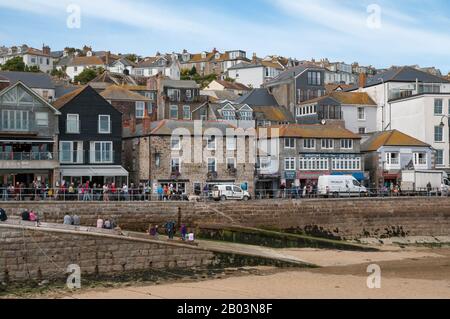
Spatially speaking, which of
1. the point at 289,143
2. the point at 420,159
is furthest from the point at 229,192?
the point at 420,159

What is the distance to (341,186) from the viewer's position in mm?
55312

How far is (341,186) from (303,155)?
305 inches

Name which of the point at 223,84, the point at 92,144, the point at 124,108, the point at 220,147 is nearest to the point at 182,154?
the point at 220,147

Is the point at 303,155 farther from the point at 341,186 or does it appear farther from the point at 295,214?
the point at 295,214

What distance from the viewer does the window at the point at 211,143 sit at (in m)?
56.1

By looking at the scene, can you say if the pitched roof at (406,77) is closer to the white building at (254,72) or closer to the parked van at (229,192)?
the parked van at (229,192)

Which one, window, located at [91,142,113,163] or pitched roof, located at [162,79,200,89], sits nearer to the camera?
window, located at [91,142,113,163]

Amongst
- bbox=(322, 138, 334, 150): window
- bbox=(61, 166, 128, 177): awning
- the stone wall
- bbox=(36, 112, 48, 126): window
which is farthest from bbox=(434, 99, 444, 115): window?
the stone wall

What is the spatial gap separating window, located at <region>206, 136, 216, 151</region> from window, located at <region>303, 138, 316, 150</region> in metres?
9.98

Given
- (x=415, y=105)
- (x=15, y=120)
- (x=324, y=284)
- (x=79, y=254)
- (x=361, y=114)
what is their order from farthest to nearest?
(x=361, y=114), (x=415, y=105), (x=15, y=120), (x=79, y=254), (x=324, y=284)

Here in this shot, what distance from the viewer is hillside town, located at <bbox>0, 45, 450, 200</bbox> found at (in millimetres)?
50500

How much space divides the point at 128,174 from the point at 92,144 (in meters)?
3.73

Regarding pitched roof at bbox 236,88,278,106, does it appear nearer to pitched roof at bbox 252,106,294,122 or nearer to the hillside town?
the hillside town

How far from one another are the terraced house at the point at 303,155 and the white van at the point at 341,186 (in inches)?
200
